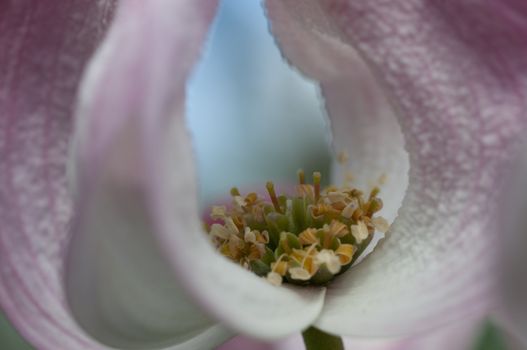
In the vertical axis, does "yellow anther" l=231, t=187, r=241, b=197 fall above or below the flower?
below

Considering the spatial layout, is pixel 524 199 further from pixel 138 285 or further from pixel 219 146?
pixel 219 146

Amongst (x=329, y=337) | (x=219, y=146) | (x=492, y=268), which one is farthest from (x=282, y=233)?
(x=219, y=146)

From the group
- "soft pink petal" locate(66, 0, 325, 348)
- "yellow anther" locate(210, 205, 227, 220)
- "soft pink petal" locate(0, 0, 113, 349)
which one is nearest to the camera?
"soft pink petal" locate(66, 0, 325, 348)

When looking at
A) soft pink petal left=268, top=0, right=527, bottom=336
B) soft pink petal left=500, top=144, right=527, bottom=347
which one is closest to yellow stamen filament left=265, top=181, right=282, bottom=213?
soft pink petal left=268, top=0, right=527, bottom=336

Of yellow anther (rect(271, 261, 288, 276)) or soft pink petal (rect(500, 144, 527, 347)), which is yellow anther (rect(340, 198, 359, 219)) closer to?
yellow anther (rect(271, 261, 288, 276))

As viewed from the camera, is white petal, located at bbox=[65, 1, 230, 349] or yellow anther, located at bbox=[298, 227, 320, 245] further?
yellow anther, located at bbox=[298, 227, 320, 245]

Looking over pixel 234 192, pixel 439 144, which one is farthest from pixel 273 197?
pixel 439 144

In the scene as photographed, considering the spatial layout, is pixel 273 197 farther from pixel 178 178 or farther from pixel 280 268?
pixel 178 178

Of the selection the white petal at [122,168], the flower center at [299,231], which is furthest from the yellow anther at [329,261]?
the white petal at [122,168]

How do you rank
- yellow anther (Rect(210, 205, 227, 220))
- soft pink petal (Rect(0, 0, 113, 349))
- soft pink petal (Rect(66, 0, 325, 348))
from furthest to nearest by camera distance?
yellow anther (Rect(210, 205, 227, 220)), soft pink petal (Rect(0, 0, 113, 349)), soft pink petal (Rect(66, 0, 325, 348))
